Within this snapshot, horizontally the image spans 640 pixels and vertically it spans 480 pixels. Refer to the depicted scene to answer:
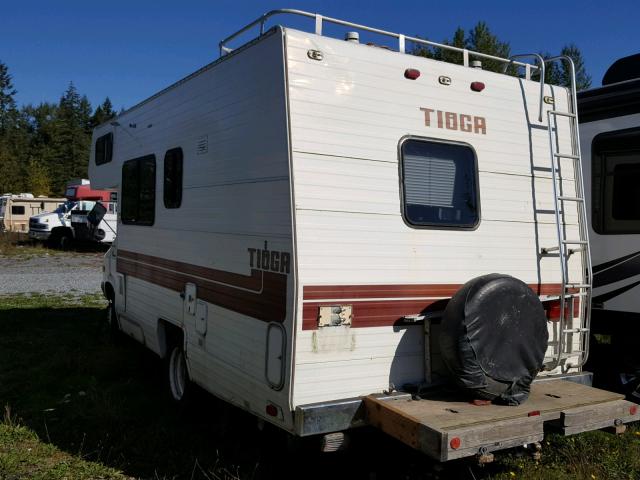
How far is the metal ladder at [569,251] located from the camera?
4441 mm

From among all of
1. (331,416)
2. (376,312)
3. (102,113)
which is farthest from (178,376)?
(102,113)

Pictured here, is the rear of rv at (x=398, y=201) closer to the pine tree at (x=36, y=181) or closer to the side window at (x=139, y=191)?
the side window at (x=139, y=191)

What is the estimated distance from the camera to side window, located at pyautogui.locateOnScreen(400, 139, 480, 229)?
13.1 ft

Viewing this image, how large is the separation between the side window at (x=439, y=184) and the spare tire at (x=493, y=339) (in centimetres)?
50

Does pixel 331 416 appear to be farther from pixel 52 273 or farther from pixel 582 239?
pixel 52 273

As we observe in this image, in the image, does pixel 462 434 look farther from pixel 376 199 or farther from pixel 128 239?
pixel 128 239

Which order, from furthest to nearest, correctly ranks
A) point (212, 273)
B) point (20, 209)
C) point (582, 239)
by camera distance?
point (20, 209), point (582, 239), point (212, 273)

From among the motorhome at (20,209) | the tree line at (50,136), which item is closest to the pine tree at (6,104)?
the tree line at (50,136)

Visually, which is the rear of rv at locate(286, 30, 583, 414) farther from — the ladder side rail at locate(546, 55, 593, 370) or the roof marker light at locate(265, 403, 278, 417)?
the roof marker light at locate(265, 403, 278, 417)

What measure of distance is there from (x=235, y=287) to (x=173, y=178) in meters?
1.59

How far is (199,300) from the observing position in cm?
477

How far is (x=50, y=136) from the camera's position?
70.1 meters

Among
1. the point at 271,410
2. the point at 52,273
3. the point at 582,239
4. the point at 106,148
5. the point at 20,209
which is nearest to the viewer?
the point at 271,410

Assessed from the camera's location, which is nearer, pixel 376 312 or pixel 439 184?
pixel 376 312
